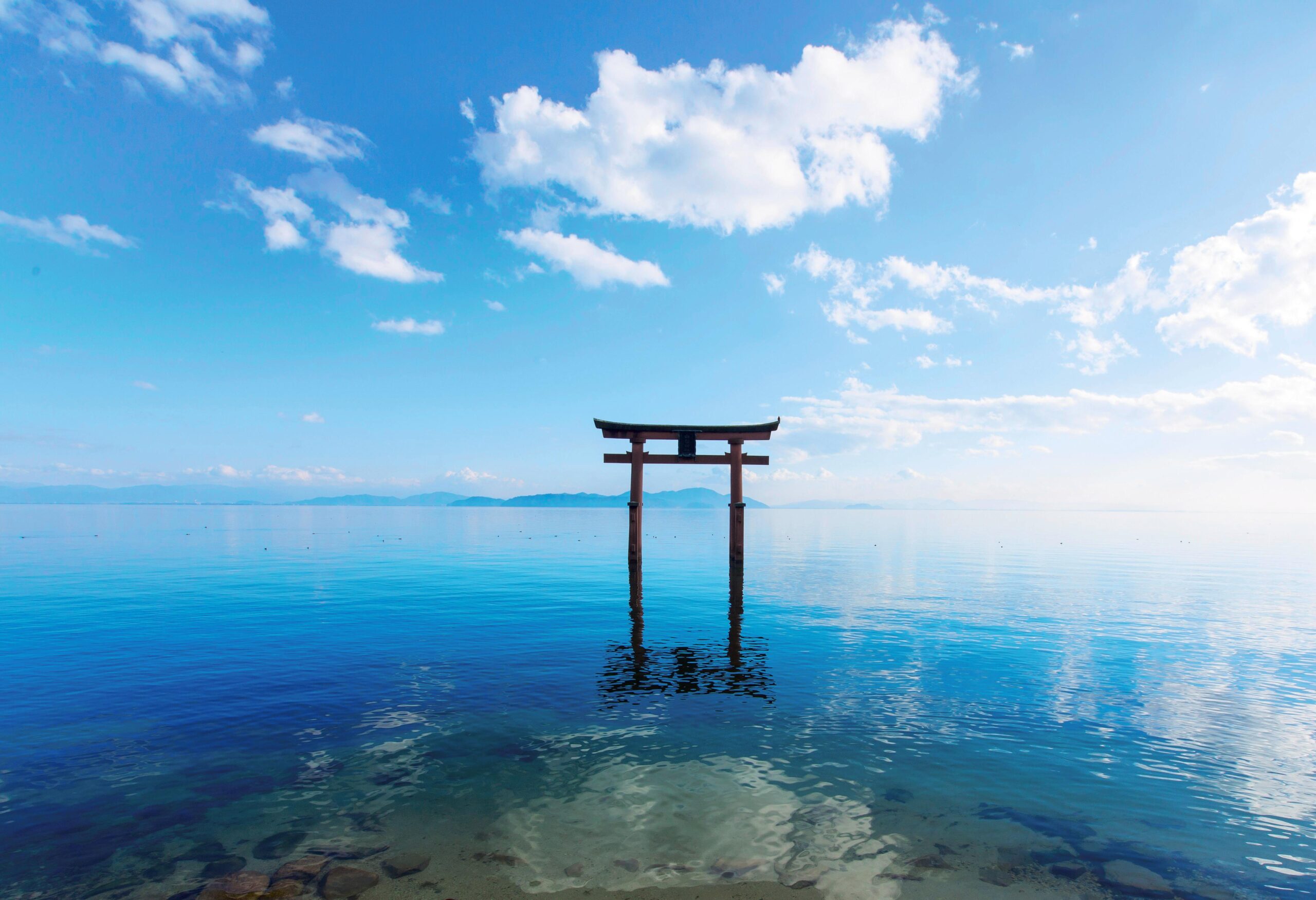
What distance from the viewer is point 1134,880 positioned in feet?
20.1

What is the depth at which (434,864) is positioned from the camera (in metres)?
6.25

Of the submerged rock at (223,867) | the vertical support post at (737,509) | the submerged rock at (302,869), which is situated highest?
the vertical support post at (737,509)

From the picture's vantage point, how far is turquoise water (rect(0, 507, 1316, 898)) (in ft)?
21.8

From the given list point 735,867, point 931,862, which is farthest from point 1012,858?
point 735,867

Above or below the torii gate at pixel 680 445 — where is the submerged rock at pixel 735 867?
below

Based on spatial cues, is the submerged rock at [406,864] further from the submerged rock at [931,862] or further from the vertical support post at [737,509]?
the vertical support post at [737,509]

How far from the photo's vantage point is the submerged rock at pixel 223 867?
608cm

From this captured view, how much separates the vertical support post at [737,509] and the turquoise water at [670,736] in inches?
107

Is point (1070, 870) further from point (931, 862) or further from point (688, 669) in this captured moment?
point (688, 669)

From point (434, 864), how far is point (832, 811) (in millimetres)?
4676

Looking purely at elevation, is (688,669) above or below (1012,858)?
below

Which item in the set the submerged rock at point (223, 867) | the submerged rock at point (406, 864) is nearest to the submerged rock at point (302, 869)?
the submerged rock at point (223, 867)

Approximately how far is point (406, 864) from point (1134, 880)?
7563 millimetres

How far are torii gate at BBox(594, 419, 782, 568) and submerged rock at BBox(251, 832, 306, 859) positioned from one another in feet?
57.7
